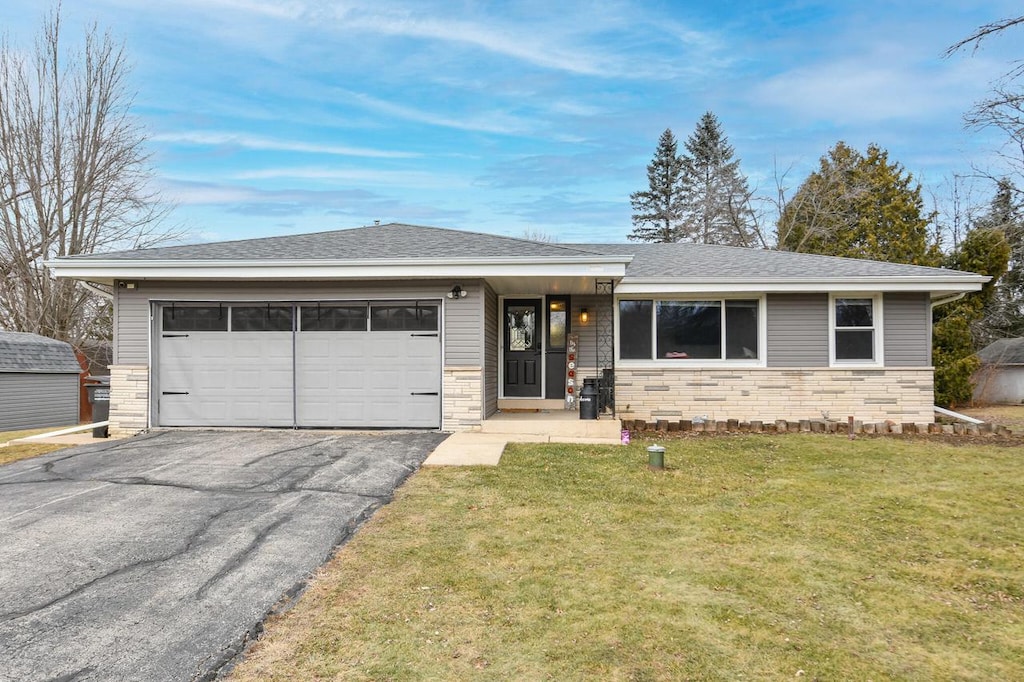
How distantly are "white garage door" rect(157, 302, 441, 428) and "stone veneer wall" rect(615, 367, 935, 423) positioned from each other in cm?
419

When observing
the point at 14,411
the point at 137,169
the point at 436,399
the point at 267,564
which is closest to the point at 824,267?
the point at 436,399

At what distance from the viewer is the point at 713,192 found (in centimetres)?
3083

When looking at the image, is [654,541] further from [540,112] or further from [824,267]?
[540,112]

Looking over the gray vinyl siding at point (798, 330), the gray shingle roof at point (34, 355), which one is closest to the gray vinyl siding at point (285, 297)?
the gray vinyl siding at point (798, 330)

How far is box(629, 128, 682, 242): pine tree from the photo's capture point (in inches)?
1431

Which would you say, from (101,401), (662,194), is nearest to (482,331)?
(101,401)

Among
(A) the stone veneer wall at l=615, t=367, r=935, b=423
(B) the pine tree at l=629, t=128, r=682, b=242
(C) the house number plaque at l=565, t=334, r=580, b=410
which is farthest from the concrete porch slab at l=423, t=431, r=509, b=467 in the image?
(B) the pine tree at l=629, t=128, r=682, b=242

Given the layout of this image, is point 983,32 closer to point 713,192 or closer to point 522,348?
point 522,348

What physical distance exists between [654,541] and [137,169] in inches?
896

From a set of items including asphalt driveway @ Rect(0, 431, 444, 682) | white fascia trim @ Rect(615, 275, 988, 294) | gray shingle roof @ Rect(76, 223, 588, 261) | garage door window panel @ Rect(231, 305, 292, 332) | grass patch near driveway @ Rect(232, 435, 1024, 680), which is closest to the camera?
grass patch near driveway @ Rect(232, 435, 1024, 680)

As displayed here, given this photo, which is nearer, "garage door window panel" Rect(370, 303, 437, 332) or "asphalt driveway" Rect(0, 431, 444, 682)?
"asphalt driveway" Rect(0, 431, 444, 682)

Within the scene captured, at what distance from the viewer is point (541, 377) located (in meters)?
11.9

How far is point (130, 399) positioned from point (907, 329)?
1369 centimetres

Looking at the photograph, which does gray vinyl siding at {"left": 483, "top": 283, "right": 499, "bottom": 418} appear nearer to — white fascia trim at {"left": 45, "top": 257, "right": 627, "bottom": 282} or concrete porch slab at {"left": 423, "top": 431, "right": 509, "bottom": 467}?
white fascia trim at {"left": 45, "top": 257, "right": 627, "bottom": 282}
